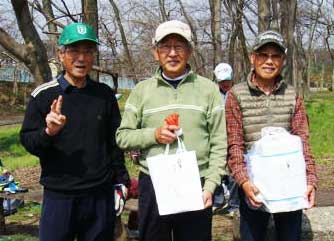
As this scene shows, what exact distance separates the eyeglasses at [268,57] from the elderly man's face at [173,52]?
462 mm

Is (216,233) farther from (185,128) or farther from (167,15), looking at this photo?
(167,15)

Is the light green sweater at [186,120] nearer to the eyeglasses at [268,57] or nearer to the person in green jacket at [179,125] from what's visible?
the person in green jacket at [179,125]

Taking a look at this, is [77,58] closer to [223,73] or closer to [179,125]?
[179,125]

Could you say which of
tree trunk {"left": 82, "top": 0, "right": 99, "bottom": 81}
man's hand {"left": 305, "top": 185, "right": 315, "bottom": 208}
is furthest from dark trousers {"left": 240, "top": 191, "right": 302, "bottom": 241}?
tree trunk {"left": 82, "top": 0, "right": 99, "bottom": 81}

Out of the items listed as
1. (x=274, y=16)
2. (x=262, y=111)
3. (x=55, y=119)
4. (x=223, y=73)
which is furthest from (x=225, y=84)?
(x=274, y=16)

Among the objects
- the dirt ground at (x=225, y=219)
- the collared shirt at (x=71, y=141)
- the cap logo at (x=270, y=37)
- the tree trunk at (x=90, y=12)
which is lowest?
the dirt ground at (x=225, y=219)

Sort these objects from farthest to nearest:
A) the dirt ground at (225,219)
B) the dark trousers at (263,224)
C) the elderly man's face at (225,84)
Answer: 1. the elderly man's face at (225,84)
2. the dirt ground at (225,219)
3. the dark trousers at (263,224)

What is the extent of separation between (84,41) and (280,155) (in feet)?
4.10

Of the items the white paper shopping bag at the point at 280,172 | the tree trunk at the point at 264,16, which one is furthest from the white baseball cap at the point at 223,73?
the tree trunk at the point at 264,16

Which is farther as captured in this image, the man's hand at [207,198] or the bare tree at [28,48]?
→ the bare tree at [28,48]

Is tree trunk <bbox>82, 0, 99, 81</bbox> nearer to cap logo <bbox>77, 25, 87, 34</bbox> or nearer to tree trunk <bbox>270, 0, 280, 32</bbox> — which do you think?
cap logo <bbox>77, 25, 87, 34</bbox>

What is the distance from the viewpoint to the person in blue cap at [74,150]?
2.85 m

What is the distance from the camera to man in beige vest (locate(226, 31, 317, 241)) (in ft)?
9.72

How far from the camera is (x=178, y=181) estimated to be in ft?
8.70
